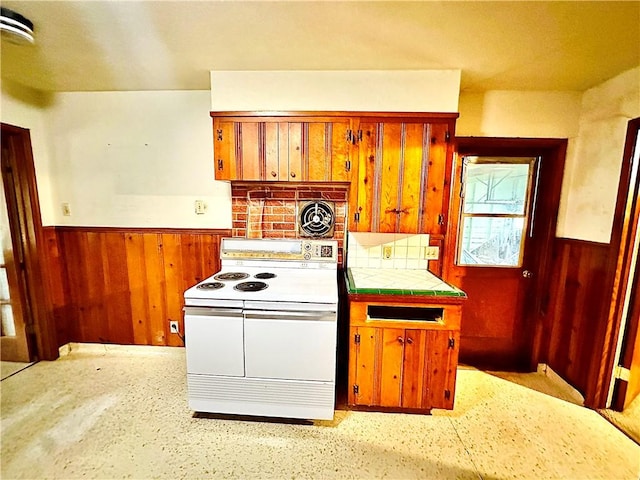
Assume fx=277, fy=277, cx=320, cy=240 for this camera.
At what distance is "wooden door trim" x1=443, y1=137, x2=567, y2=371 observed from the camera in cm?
231

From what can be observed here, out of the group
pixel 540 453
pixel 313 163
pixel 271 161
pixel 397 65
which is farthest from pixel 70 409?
pixel 397 65

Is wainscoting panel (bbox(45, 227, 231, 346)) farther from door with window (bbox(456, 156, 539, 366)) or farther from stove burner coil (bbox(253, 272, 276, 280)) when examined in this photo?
door with window (bbox(456, 156, 539, 366))

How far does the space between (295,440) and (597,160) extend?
9.58ft

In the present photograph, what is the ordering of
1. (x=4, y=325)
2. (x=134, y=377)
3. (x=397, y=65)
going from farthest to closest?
1. (x=4, y=325)
2. (x=134, y=377)
3. (x=397, y=65)

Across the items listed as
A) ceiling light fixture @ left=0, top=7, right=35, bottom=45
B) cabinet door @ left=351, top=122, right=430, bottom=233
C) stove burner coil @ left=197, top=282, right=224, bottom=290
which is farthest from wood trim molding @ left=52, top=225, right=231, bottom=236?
ceiling light fixture @ left=0, top=7, right=35, bottom=45

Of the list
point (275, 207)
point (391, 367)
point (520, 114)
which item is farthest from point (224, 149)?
point (520, 114)

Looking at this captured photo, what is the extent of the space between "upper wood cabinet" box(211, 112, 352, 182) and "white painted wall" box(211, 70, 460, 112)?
11cm

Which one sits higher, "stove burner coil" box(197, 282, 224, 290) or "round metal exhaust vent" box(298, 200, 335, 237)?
"round metal exhaust vent" box(298, 200, 335, 237)

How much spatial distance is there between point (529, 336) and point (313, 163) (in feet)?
8.12

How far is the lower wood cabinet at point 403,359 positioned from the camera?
1810 mm

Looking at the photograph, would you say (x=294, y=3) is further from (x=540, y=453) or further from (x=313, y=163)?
(x=540, y=453)

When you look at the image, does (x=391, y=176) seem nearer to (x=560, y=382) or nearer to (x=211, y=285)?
(x=211, y=285)

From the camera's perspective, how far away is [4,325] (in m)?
2.50

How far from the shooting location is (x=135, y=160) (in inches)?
98.3
